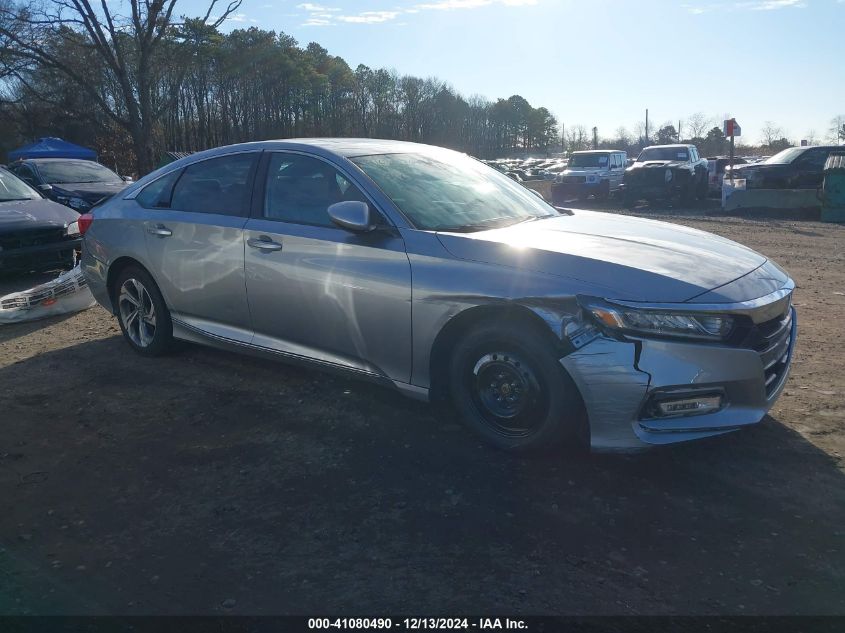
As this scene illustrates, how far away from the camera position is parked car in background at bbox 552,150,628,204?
24047mm

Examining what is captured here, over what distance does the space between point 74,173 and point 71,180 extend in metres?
0.31

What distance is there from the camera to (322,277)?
4352 millimetres

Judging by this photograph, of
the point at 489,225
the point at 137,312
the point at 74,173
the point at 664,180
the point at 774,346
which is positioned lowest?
the point at 137,312

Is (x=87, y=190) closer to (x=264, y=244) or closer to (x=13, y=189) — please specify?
(x=13, y=189)

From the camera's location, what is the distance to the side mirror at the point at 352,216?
13.3 ft

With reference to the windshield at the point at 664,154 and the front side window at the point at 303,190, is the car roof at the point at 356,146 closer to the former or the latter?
the front side window at the point at 303,190

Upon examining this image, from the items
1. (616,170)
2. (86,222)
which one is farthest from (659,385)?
(616,170)

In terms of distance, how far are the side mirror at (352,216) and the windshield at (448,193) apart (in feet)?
0.76

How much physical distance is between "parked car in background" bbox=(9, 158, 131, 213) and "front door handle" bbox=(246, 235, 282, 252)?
8877 mm

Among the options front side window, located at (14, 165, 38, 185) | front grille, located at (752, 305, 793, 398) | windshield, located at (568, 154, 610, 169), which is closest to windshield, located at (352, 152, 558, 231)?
front grille, located at (752, 305, 793, 398)

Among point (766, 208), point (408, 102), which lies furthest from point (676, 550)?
point (408, 102)

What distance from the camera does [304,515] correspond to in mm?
3336

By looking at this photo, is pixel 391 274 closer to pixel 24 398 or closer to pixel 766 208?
pixel 24 398

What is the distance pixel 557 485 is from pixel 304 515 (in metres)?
1.20
